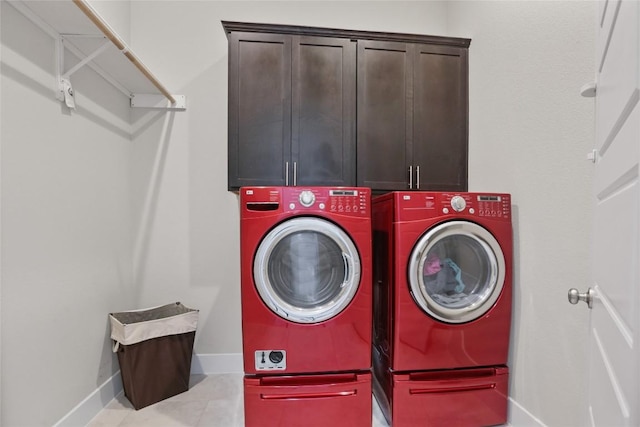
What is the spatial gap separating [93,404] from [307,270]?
1344mm

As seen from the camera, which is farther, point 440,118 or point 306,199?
point 440,118

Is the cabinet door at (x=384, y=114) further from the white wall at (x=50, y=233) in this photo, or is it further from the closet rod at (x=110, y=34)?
the white wall at (x=50, y=233)

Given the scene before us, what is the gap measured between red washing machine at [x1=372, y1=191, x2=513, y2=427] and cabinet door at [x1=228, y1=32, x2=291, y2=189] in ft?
2.56

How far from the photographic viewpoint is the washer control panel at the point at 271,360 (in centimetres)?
165

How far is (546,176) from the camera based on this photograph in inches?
62.6

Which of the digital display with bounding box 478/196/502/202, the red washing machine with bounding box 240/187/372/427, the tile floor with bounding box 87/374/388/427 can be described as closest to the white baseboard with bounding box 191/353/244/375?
the tile floor with bounding box 87/374/388/427

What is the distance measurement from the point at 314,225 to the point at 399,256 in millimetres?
438

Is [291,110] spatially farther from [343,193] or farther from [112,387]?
[112,387]

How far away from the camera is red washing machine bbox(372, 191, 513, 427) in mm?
1686

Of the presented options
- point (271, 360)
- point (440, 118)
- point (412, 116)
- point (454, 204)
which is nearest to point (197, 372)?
point (271, 360)

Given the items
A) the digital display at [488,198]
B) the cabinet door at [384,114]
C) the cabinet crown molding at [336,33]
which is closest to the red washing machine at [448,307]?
the digital display at [488,198]

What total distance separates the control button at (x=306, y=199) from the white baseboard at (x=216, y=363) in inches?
56.9

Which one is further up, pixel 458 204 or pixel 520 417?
pixel 458 204

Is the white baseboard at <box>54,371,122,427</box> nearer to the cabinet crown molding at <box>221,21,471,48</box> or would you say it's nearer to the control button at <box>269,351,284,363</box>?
the control button at <box>269,351,284,363</box>
